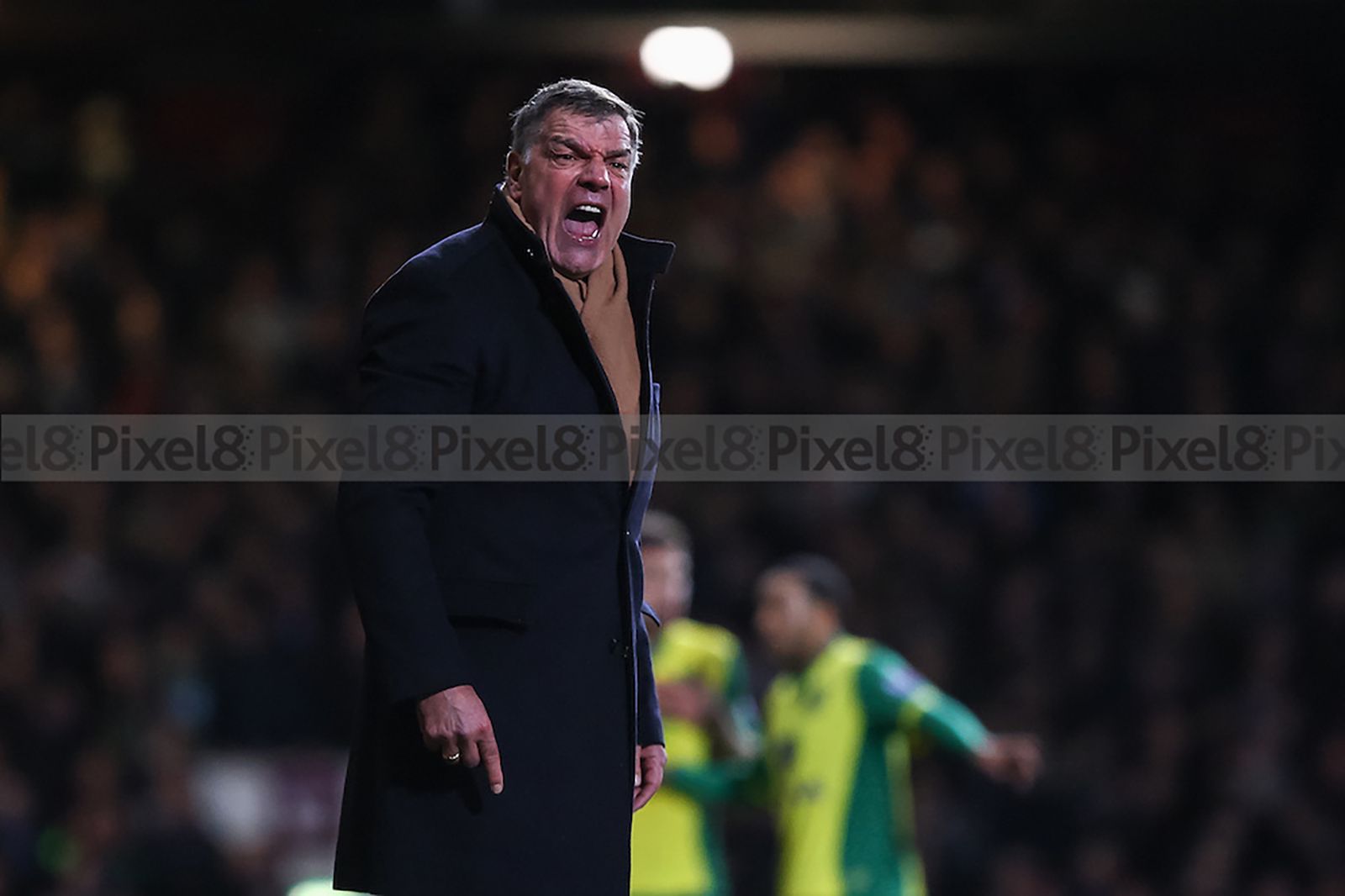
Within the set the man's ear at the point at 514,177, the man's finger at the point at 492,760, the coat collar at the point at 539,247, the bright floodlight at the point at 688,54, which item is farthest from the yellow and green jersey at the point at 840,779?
the man's finger at the point at 492,760

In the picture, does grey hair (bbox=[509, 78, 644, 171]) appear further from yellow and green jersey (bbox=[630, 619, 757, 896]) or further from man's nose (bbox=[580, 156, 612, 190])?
yellow and green jersey (bbox=[630, 619, 757, 896])

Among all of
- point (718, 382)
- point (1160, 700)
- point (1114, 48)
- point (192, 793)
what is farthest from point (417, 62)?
point (1160, 700)

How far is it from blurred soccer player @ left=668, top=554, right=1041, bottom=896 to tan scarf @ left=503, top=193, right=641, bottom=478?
12.7ft

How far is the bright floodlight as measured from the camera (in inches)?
364

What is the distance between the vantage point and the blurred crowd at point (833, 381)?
8484 mm

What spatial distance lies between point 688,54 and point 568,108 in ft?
22.5

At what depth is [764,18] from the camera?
9656 mm

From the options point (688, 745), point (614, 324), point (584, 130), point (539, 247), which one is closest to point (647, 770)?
point (614, 324)

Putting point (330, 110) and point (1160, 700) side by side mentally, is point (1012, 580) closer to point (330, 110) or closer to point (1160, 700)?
point (1160, 700)

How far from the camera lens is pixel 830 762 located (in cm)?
670

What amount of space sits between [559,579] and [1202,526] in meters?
7.14

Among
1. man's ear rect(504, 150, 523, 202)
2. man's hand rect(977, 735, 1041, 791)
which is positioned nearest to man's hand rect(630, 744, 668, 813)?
man's ear rect(504, 150, 523, 202)

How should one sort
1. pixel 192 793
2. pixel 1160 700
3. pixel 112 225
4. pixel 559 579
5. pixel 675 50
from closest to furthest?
pixel 559 579, pixel 192 793, pixel 1160 700, pixel 675 50, pixel 112 225

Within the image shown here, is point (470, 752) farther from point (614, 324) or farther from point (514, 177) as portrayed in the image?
point (514, 177)
